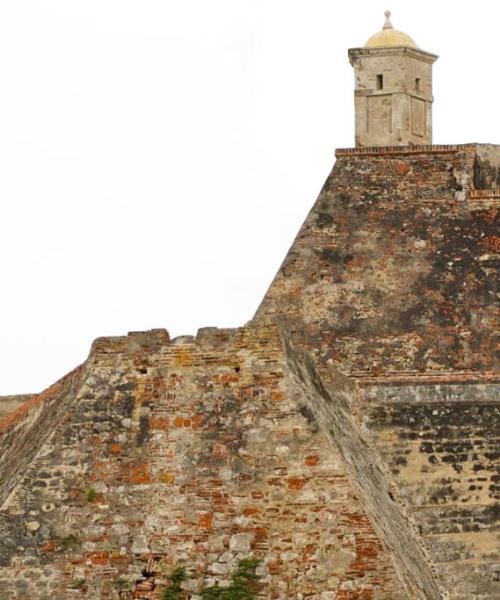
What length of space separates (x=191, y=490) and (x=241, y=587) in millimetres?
1179

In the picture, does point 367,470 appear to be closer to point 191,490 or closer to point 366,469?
point 366,469

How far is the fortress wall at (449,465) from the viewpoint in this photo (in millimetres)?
38250

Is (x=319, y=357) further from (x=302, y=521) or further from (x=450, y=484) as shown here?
(x=302, y=521)

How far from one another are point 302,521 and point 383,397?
9840 millimetres

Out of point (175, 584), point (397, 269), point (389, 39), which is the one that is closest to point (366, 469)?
point (175, 584)

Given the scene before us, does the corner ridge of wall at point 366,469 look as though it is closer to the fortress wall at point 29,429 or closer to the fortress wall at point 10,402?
the fortress wall at point 29,429

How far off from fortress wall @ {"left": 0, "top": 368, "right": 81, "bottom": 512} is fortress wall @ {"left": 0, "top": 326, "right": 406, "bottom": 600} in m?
0.65

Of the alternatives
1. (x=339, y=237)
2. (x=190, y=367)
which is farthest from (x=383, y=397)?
(x=190, y=367)

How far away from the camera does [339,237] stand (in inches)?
1677

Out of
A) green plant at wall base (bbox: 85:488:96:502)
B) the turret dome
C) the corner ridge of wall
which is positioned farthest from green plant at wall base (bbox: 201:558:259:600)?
the turret dome

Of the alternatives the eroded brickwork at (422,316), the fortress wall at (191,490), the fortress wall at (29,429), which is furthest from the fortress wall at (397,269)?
the fortress wall at (191,490)

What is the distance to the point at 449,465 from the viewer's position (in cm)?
3912

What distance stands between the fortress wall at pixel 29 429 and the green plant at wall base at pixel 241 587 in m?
2.46

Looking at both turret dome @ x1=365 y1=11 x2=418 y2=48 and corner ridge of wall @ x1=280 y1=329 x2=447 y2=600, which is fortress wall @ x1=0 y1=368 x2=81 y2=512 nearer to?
corner ridge of wall @ x1=280 y1=329 x2=447 y2=600
